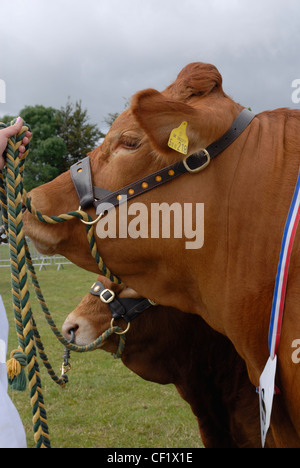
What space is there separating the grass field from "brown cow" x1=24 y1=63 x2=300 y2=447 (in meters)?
3.20

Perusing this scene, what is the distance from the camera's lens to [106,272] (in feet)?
7.26

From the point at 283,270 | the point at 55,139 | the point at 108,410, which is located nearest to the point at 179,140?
the point at 283,270

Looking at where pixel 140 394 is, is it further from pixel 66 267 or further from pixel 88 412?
pixel 66 267

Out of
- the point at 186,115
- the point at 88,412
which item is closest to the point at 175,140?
the point at 186,115

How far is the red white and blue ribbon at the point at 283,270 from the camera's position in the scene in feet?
Result: 5.77

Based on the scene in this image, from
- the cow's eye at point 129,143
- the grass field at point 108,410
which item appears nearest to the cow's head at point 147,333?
the cow's eye at point 129,143

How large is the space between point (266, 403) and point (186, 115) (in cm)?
124

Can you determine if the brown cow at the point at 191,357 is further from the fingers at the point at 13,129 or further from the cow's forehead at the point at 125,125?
the fingers at the point at 13,129

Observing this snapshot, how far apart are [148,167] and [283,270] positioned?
0.76 meters

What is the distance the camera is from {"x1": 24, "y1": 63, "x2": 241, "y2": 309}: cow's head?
6.09 feet

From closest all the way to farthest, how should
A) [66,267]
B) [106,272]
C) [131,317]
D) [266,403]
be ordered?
1. [266,403]
2. [106,272]
3. [131,317]
4. [66,267]

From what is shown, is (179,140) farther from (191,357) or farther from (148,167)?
(191,357)

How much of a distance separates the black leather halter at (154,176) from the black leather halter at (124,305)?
1009 millimetres

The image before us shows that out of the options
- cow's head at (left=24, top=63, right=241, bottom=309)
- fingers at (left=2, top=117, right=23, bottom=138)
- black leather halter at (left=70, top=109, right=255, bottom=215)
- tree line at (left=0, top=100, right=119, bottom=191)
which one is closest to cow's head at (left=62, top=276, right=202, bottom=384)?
cow's head at (left=24, top=63, right=241, bottom=309)
